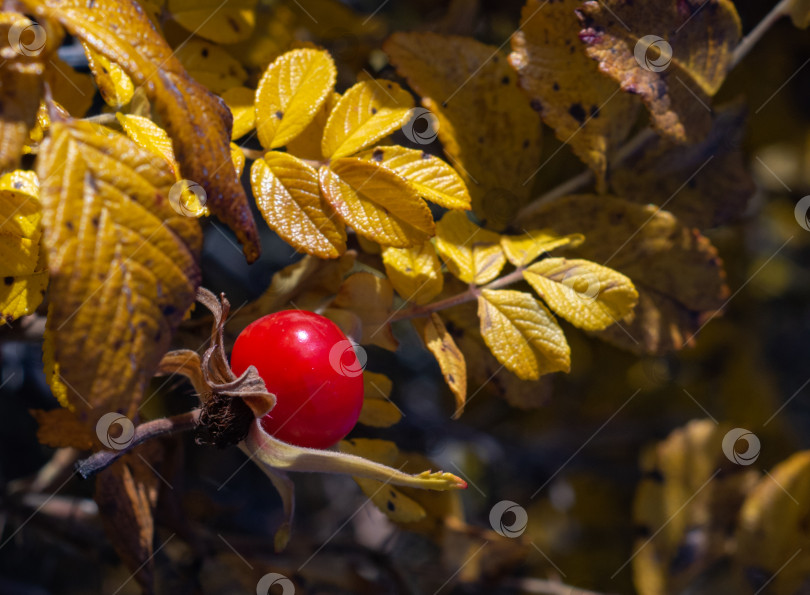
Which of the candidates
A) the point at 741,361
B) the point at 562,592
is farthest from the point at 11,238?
the point at 741,361

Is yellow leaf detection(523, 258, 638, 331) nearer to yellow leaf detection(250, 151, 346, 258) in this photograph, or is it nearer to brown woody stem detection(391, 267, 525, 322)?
brown woody stem detection(391, 267, 525, 322)

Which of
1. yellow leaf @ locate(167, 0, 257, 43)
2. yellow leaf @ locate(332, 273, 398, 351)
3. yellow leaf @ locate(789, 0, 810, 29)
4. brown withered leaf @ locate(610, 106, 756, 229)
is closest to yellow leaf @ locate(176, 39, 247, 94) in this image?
yellow leaf @ locate(167, 0, 257, 43)

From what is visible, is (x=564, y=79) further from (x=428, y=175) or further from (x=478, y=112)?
(x=428, y=175)

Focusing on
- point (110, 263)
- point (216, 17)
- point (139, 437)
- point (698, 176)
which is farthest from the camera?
point (698, 176)

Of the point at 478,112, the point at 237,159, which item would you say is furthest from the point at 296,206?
the point at 478,112

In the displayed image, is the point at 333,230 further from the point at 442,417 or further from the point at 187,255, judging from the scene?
the point at 442,417
